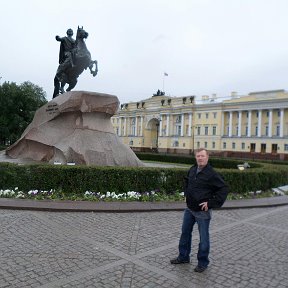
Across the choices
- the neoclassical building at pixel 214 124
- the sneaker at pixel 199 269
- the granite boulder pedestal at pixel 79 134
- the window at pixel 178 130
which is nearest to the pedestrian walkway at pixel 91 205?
the sneaker at pixel 199 269

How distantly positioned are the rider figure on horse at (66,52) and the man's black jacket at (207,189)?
13.4m

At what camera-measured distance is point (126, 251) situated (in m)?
5.90

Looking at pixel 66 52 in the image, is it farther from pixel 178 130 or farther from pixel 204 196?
pixel 178 130

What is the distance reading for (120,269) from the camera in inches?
199

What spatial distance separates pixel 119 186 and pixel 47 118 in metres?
6.76

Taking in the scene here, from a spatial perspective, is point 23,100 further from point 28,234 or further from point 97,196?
point 28,234

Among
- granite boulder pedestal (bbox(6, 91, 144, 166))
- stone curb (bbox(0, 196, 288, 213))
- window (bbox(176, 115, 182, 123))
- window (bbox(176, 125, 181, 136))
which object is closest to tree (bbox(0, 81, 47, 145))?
granite boulder pedestal (bbox(6, 91, 144, 166))

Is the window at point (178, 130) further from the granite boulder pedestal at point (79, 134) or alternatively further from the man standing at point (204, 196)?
the man standing at point (204, 196)

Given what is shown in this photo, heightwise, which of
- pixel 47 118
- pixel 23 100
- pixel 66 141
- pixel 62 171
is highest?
pixel 23 100

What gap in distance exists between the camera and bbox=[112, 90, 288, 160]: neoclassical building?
2985 inches


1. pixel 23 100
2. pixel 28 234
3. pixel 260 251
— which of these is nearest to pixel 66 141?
pixel 28 234

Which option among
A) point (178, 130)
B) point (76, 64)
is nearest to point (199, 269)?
point (76, 64)

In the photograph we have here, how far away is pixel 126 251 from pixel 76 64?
42.6 feet

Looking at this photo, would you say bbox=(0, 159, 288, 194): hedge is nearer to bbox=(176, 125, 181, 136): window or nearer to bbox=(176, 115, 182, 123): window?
bbox=(176, 115, 182, 123): window
